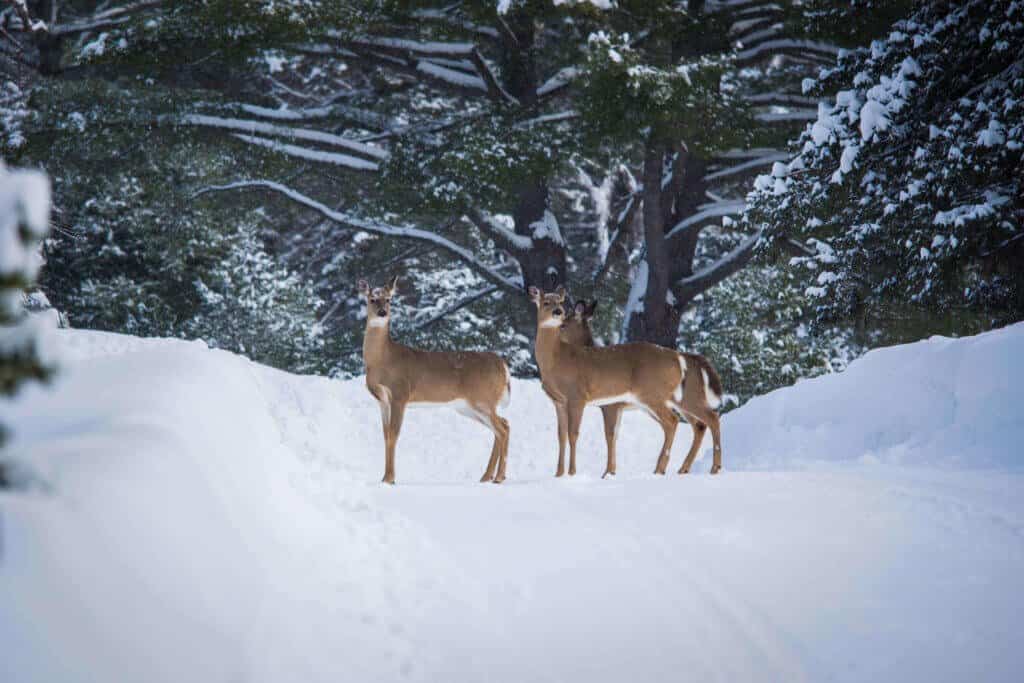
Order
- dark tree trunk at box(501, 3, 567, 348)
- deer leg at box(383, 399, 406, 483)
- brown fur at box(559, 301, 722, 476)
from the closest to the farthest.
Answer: deer leg at box(383, 399, 406, 483)
brown fur at box(559, 301, 722, 476)
dark tree trunk at box(501, 3, 567, 348)

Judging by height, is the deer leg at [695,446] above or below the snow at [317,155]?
below

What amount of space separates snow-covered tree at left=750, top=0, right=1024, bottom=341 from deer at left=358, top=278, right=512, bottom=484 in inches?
225

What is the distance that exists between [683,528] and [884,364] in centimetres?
725

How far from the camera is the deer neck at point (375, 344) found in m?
10.9

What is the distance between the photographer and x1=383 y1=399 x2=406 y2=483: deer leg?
10523 millimetres

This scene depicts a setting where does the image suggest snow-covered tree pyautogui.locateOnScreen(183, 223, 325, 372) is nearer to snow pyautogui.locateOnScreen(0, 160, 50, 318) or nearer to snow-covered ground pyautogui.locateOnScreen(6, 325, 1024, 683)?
snow-covered ground pyautogui.locateOnScreen(6, 325, 1024, 683)

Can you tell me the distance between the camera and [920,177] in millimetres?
14328

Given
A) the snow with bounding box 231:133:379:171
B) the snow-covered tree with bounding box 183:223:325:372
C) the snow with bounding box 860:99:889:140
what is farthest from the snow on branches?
the snow-covered tree with bounding box 183:223:325:372

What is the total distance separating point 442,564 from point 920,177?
1030 centimetres

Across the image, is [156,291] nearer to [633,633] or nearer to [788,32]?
[788,32]

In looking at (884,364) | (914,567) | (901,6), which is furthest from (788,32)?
(914,567)

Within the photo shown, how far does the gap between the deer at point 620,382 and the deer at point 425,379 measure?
532 millimetres

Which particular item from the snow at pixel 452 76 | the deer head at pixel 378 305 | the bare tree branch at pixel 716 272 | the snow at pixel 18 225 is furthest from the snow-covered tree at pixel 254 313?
the snow at pixel 18 225

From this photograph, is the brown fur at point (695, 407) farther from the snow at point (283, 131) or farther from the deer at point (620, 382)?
the snow at point (283, 131)
